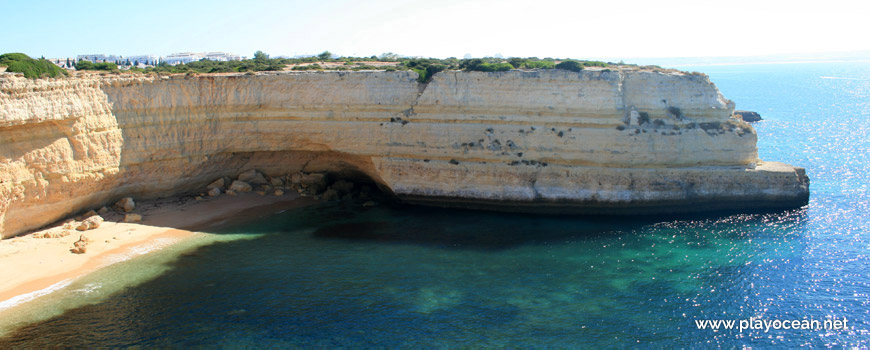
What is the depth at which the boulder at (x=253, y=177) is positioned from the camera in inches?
1172

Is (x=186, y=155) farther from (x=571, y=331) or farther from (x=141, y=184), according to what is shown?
(x=571, y=331)

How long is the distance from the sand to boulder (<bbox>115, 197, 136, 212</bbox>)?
0.27 meters

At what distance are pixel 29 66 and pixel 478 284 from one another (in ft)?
66.3

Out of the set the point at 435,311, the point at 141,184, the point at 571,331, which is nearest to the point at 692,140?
the point at 571,331

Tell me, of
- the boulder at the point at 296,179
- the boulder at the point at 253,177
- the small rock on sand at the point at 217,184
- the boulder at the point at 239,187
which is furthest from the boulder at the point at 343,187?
the small rock on sand at the point at 217,184

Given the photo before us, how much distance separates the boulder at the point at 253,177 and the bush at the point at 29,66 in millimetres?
9255

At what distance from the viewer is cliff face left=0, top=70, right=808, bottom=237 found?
25.9 meters

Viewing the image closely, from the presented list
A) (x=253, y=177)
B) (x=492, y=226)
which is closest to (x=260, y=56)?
(x=253, y=177)

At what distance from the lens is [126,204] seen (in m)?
25.2

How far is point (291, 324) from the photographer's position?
16312mm

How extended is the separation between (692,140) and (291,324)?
793 inches

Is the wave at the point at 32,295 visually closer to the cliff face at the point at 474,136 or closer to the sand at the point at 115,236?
the sand at the point at 115,236

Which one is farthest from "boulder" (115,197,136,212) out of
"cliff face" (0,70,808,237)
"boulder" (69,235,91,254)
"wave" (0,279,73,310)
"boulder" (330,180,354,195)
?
"boulder" (330,180,354,195)

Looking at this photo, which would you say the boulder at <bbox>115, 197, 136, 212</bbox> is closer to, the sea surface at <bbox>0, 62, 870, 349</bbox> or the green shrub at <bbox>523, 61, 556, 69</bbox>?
the sea surface at <bbox>0, 62, 870, 349</bbox>
